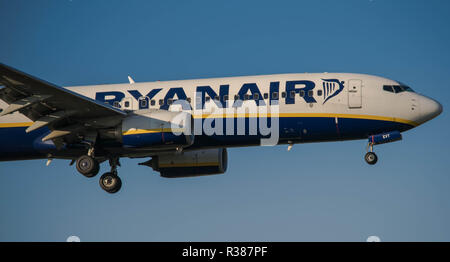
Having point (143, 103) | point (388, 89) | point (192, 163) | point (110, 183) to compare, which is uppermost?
point (388, 89)

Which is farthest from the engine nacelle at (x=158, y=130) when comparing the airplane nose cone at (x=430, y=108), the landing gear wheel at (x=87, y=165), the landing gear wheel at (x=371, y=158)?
the airplane nose cone at (x=430, y=108)

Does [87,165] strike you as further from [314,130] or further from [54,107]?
[314,130]

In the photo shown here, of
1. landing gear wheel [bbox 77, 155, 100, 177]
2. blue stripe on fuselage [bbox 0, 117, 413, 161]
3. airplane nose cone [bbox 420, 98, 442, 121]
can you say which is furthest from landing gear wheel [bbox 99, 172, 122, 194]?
airplane nose cone [bbox 420, 98, 442, 121]

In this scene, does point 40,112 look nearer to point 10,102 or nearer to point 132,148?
point 10,102

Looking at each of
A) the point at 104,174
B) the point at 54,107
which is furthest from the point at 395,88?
the point at 54,107

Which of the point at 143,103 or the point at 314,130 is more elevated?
the point at 143,103

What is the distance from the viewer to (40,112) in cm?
3186

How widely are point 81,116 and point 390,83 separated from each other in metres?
14.3

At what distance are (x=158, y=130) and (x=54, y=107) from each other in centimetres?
486

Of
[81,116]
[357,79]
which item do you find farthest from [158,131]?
[357,79]

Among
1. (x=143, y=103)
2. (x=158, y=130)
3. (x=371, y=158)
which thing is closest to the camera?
(x=158, y=130)

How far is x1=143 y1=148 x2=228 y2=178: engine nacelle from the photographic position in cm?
3684

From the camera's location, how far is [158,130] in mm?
31031
